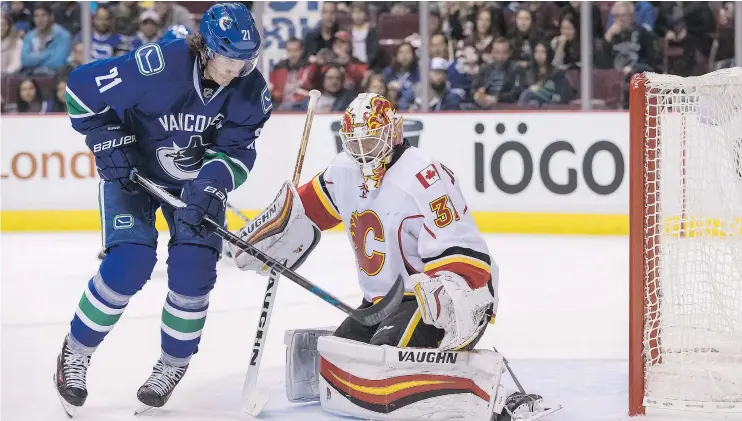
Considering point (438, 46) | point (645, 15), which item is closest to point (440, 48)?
point (438, 46)

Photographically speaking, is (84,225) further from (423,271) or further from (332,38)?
(423,271)

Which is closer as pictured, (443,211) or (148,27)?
(443,211)

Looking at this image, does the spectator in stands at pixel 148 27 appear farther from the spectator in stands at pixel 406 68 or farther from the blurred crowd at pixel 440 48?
the spectator in stands at pixel 406 68

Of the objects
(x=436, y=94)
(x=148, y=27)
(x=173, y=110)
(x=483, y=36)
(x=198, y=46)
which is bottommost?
(x=173, y=110)

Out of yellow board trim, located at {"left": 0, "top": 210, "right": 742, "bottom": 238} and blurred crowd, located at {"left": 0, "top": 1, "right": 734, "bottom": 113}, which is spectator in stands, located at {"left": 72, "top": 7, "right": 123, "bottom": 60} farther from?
yellow board trim, located at {"left": 0, "top": 210, "right": 742, "bottom": 238}

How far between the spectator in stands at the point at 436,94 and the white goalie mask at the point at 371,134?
169 inches

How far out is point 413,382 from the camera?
2.95 metres

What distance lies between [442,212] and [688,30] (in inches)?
181

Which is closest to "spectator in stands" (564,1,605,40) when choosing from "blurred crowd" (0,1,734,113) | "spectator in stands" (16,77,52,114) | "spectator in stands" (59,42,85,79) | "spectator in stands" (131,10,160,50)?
"blurred crowd" (0,1,734,113)

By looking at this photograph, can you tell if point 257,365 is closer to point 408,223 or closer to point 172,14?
point 408,223

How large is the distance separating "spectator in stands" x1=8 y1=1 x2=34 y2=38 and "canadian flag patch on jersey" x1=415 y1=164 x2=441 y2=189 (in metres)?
5.70

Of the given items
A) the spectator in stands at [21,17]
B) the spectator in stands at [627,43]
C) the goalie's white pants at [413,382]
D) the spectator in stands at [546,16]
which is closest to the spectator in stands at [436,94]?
the spectator in stands at [546,16]

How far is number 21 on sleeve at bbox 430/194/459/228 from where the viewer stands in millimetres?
2943

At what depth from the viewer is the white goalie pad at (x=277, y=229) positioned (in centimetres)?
327
